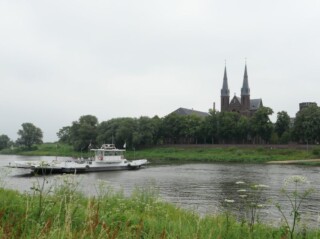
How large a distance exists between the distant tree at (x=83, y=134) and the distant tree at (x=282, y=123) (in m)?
50.8

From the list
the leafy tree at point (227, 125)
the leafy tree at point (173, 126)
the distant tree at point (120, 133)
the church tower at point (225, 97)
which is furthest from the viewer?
the church tower at point (225, 97)

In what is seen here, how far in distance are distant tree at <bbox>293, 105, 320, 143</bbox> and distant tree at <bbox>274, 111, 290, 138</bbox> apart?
357 centimetres

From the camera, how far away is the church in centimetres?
12750

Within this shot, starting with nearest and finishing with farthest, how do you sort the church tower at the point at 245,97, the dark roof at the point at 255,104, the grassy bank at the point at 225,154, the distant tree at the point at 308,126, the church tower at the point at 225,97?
the grassy bank at the point at 225,154 < the distant tree at the point at 308,126 < the church tower at the point at 245,97 < the dark roof at the point at 255,104 < the church tower at the point at 225,97

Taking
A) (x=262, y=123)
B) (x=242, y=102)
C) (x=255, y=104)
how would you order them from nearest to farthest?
(x=262, y=123) < (x=242, y=102) < (x=255, y=104)

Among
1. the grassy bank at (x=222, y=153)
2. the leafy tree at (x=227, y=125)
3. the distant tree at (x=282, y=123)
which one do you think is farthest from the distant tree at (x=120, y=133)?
the distant tree at (x=282, y=123)

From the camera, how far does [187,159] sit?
8312 centimetres

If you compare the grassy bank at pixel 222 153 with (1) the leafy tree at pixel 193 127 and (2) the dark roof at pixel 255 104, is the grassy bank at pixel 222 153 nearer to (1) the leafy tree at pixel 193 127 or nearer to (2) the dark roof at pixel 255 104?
(1) the leafy tree at pixel 193 127

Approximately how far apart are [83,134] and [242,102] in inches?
2166

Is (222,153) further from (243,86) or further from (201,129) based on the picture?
(243,86)

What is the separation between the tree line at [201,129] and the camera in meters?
87.3

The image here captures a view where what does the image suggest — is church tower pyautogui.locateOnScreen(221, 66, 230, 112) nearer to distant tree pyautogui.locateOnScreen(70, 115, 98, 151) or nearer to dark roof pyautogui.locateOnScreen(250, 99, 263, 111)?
dark roof pyautogui.locateOnScreen(250, 99, 263, 111)

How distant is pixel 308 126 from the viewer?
273 ft

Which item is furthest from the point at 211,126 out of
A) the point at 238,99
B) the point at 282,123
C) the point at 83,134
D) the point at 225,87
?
the point at 225,87
